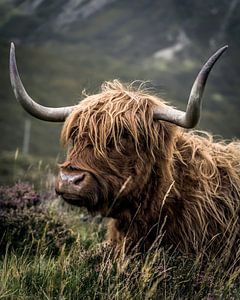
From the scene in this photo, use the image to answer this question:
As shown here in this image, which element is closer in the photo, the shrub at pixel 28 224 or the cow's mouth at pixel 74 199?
the cow's mouth at pixel 74 199

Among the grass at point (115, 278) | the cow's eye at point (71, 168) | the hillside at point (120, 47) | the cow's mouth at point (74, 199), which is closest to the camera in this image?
the grass at point (115, 278)

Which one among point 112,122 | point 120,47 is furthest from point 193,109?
point 120,47

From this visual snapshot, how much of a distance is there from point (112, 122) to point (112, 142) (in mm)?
151

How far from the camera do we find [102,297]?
411 cm

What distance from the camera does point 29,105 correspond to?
17.4ft

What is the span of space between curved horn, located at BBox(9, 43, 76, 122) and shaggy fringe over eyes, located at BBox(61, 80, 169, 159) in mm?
263

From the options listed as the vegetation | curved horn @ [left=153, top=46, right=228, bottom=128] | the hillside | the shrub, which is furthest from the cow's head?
the hillside

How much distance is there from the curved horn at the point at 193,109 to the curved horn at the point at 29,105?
0.82 meters

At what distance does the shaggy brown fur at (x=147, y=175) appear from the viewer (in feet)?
15.9

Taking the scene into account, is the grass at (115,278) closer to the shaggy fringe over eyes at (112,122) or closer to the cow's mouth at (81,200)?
the cow's mouth at (81,200)

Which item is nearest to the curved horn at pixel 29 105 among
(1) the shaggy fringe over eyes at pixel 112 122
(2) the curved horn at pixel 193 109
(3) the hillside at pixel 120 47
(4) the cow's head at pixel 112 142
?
(4) the cow's head at pixel 112 142

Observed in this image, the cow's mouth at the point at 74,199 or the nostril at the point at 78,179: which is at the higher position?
the nostril at the point at 78,179

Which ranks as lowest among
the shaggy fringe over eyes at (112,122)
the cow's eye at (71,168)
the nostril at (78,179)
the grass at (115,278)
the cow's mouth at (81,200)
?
the grass at (115,278)

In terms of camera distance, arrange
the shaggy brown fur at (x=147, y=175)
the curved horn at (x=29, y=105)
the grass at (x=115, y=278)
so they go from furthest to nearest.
Answer: the curved horn at (x=29, y=105)
the shaggy brown fur at (x=147, y=175)
the grass at (x=115, y=278)
